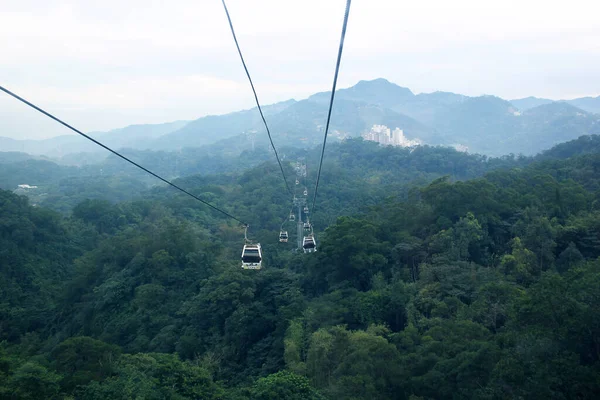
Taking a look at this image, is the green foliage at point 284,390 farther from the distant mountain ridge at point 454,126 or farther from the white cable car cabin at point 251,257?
the distant mountain ridge at point 454,126

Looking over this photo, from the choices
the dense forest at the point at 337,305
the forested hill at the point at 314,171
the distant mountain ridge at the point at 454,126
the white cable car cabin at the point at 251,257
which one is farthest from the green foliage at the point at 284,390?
the distant mountain ridge at the point at 454,126

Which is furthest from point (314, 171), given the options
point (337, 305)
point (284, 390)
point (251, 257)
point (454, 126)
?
point (454, 126)

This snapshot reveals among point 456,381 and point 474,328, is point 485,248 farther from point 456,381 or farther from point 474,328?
point 456,381

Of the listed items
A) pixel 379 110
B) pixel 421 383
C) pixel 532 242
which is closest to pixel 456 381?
pixel 421 383

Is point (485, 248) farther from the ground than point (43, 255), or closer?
farther from the ground

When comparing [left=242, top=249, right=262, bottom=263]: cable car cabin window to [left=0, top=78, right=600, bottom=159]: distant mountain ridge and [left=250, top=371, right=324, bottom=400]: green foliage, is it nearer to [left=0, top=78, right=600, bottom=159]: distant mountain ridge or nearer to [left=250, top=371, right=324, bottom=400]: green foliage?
[left=250, top=371, right=324, bottom=400]: green foliage

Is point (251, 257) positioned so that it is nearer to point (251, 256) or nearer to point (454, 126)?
point (251, 256)

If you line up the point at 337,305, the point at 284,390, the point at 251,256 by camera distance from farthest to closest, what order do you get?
1. the point at 337,305
2. the point at 251,256
3. the point at 284,390

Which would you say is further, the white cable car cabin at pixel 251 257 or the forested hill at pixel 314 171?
the forested hill at pixel 314 171
